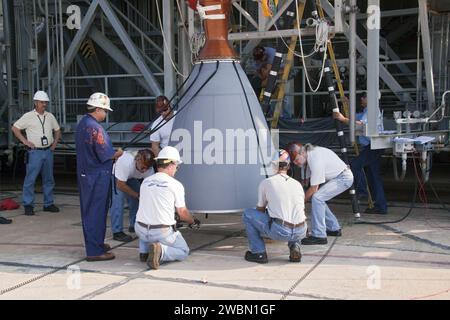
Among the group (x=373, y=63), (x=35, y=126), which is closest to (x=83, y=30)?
(x=35, y=126)

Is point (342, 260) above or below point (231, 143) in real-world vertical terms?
below

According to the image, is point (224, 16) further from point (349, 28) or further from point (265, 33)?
point (349, 28)

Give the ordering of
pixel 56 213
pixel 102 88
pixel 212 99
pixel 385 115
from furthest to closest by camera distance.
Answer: pixel 102 88
pixel 385 115
pixel 56 213
pixel 212 99

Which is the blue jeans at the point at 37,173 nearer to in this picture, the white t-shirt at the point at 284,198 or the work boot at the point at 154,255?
the work boot at the point at 154,255

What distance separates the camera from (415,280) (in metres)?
4.84

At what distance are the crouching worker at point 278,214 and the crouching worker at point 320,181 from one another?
2.26 feet

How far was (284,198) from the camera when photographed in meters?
5.37

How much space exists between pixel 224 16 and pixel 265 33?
0.96 metres

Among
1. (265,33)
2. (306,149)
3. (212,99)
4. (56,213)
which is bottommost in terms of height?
(56,213)

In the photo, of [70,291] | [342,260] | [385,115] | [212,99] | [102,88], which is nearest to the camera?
[70,291]

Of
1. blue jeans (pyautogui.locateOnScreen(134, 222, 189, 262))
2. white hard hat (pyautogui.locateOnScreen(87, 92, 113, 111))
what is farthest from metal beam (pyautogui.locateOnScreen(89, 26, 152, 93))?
blue jeans (pyautogui.locateOnScreen(134, 222, 189, 262))

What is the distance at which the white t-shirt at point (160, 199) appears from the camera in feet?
17.4

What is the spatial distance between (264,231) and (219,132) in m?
1.18

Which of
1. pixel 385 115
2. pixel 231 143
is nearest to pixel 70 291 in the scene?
pixel 231 143
